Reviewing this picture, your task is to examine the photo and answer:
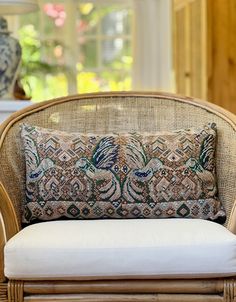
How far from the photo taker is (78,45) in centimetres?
498

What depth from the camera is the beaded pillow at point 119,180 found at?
84.2 inches

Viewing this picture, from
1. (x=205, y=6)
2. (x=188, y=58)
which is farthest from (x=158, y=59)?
(x=205, y=6)

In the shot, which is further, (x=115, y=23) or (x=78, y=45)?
(x=115, y=23)

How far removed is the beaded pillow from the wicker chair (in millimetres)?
62

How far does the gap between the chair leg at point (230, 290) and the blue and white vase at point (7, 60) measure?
1480 millimetres

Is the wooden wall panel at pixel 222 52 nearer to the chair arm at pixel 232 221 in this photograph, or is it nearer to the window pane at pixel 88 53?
the window pane at pixel 88 53

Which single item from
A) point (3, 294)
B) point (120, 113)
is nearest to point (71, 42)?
point (120, 113)

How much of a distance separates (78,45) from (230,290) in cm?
348

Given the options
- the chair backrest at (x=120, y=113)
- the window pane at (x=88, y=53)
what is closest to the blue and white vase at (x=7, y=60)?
the chair backrest at (x=120, y=113)

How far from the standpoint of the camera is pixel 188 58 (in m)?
4.82

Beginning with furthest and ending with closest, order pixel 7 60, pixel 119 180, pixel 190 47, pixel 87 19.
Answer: pixel 87 19 < pixel 190 47 < pixel 7 60 < pixel 119 180

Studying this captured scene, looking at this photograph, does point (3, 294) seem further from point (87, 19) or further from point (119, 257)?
point (87, 19)

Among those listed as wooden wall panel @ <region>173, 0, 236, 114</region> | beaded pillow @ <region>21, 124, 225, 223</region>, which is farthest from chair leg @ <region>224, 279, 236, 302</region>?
wooden wall panel @ <region>173, 0, 236, 114</region>

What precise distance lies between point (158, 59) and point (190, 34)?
32cm
